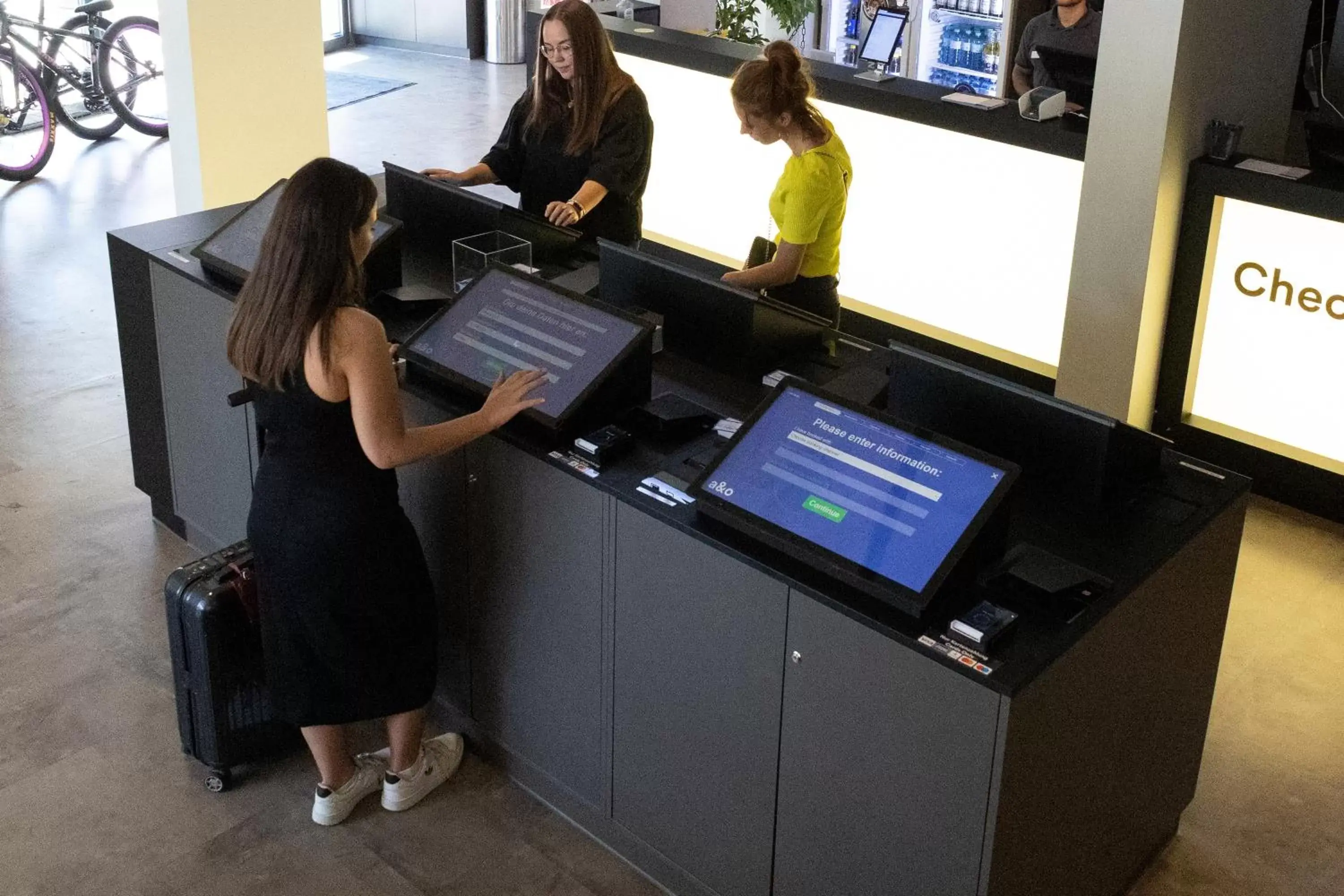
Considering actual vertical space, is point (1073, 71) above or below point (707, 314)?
above

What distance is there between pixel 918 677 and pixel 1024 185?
3.71m

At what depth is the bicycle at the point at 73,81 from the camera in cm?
864

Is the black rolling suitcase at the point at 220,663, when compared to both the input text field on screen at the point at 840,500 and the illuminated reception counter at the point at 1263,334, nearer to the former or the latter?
the input text field on screen at the point at 840,500

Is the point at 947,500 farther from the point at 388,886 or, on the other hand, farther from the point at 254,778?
the point at 254,778

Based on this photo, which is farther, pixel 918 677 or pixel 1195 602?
pixel 1195 602

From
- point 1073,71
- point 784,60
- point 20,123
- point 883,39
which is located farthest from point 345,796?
point 20,123

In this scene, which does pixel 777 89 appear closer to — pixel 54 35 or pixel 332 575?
pixel 332 575

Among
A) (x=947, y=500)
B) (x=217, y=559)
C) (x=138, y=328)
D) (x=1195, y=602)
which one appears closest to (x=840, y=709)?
(x=947, y=500)

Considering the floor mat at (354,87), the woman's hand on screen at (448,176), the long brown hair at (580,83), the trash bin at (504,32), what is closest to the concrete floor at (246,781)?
the woman's hand on screen at (448,176)

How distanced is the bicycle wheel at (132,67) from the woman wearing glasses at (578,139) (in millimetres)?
5139

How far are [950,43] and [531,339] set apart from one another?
689 centimetres

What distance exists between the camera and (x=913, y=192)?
6293mm

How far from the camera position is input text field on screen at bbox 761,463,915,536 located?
271 centimetres

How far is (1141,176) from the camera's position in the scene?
16.8ft
